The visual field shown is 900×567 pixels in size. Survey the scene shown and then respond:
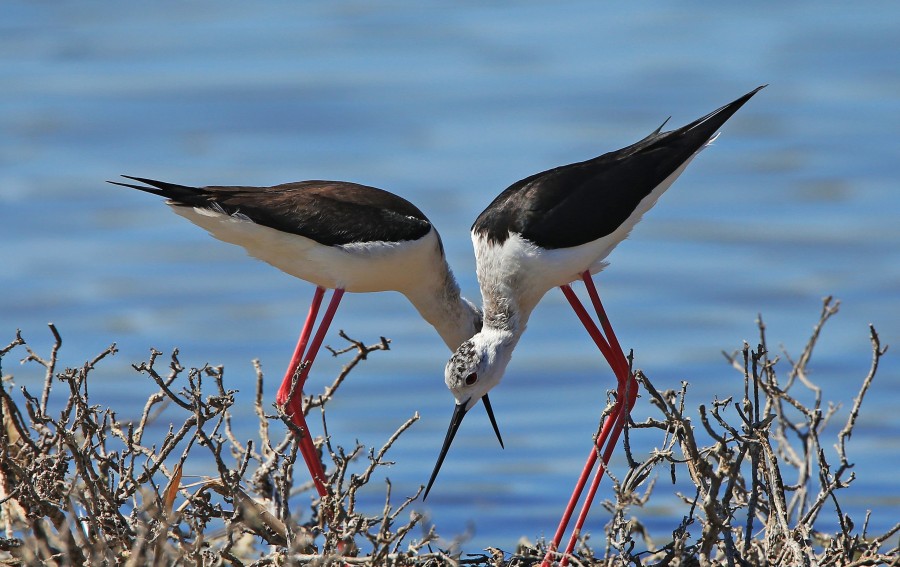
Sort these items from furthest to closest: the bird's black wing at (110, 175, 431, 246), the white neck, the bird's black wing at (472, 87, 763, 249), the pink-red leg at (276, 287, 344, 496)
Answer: the white neck
the pink-red leg at (276, 287, 344, 496)
the bird's black wing at (110, 175, 431, 246)
the bird's black wing at (472, 87, 763, 249)

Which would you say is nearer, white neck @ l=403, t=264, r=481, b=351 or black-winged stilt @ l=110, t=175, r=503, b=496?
black-winged stilt @ l=110, t=175, r=503, b=496

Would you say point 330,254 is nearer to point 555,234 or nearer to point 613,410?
point 555,234

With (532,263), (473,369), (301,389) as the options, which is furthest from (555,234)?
(301,389)

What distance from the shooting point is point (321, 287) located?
6504 mm

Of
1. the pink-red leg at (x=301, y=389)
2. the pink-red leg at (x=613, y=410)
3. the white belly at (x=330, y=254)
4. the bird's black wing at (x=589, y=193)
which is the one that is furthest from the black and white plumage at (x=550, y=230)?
the pink-red leg at (x=301, y=389)

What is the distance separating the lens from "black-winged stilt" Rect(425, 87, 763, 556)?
5.88 metres

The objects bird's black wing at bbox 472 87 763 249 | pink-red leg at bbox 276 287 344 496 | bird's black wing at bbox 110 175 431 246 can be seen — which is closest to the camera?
bird's black wing at bbox 472 87 763 249

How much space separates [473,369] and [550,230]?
26.5 inches

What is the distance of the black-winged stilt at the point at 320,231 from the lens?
19.8 feet

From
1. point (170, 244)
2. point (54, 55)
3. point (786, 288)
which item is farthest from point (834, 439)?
point (54, 55)

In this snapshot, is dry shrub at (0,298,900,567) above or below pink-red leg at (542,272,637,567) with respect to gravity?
below

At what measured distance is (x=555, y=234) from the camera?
5.85 meters

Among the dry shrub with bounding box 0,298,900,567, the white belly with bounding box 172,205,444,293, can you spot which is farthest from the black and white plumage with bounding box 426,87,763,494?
the dry shrub with bounding box 0,298,900,567

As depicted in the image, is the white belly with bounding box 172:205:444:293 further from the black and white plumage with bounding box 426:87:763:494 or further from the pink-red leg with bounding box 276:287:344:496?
the black and white plumage with bounding box 426:87:763:494
